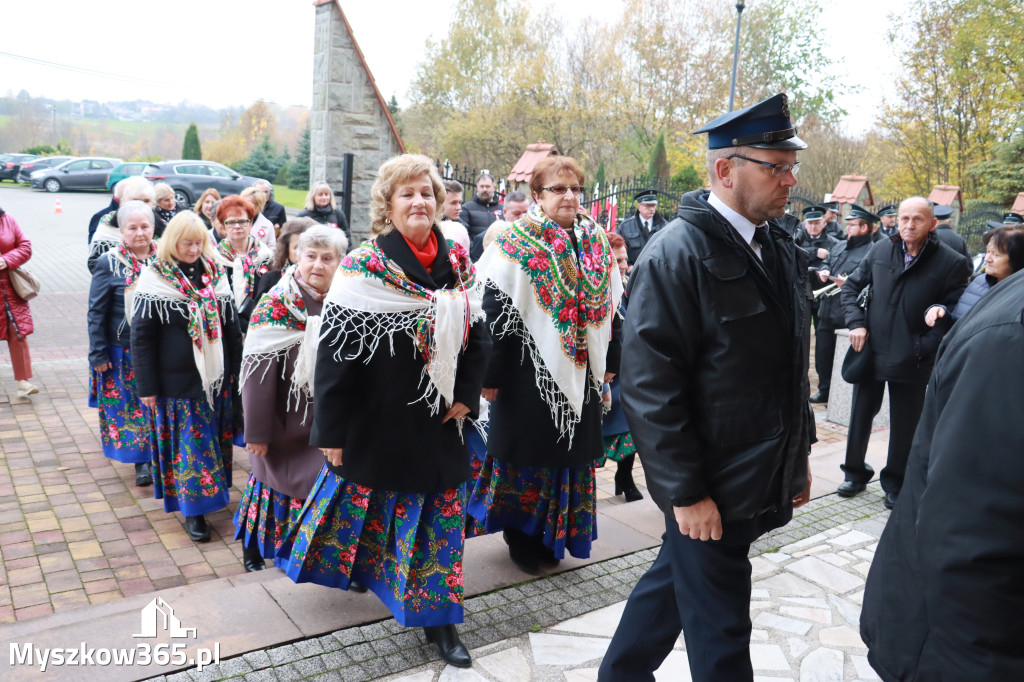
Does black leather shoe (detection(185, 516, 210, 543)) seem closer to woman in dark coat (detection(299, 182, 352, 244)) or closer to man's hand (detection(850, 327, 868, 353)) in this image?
woman in dark coat (detection(299, 182, 352, 244))

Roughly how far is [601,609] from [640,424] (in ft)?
5.45

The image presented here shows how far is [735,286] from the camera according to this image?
2326 mm

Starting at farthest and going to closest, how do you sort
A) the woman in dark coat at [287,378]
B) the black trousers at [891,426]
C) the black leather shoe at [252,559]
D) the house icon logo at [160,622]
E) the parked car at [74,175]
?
the parked car at [74,175], the black trousers at [891,426], the black leather shoe at [252,559], the woman in dark coat at [287,378], the house icon logo at [160,622]

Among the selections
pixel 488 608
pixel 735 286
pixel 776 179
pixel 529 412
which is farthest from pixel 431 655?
pixel 776 179

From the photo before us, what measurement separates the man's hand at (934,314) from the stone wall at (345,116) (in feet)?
19.9

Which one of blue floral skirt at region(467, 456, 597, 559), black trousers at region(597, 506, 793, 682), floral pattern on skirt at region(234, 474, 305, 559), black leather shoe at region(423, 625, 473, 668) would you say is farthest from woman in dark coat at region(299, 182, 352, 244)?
black trousers at region(597, 506, 793, 682)

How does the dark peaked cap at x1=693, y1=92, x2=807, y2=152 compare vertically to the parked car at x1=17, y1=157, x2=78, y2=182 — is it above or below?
below

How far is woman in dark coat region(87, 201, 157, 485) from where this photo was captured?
518 cm

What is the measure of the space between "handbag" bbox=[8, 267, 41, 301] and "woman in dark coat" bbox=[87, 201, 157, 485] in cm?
203

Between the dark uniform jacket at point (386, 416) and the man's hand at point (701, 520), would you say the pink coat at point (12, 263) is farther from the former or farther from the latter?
the man's hand at point (701, 520)

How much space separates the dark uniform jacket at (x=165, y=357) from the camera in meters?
4.56

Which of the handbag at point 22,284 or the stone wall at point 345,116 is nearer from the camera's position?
the handbag at point 22,284

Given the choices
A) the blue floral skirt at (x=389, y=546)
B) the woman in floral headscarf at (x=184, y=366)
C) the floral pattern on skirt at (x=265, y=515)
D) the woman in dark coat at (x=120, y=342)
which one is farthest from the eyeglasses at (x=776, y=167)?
the woman in dark coat at (x=120, y=342)

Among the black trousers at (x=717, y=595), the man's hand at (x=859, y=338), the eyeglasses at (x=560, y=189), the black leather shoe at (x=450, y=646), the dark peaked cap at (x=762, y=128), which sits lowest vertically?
the black leather shoe at (x=450, y=646)
